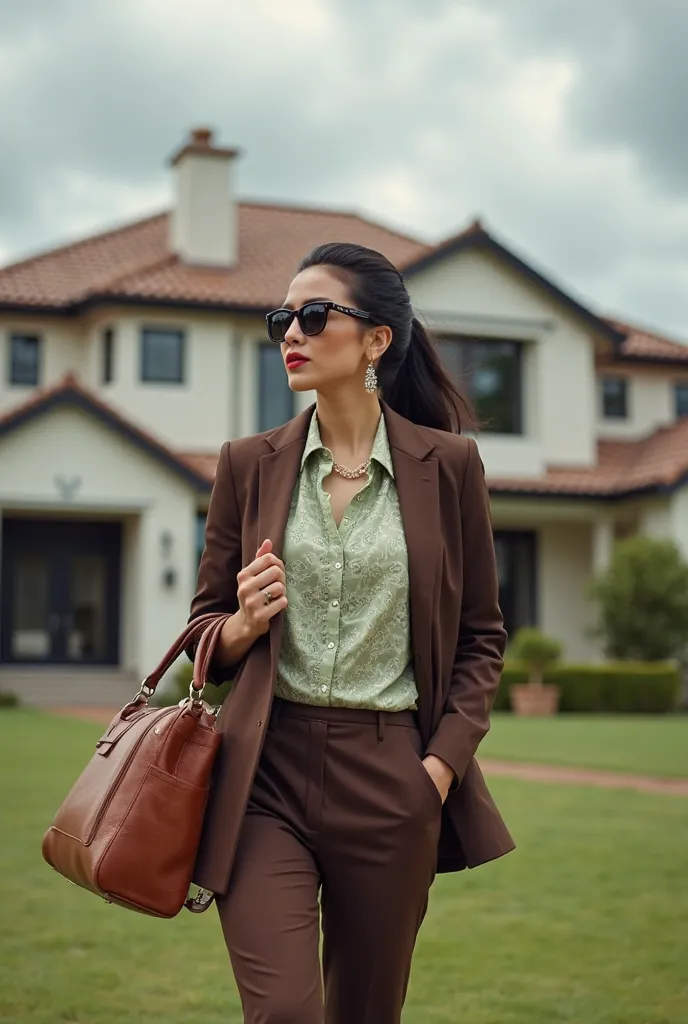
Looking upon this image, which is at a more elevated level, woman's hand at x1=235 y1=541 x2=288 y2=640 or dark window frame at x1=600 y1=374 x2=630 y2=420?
dark window frame at x1=600 y1=374 x2=630 y2=420

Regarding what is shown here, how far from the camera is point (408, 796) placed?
347cm

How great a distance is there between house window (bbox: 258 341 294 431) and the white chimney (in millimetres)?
2367

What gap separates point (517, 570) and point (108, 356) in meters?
9.33

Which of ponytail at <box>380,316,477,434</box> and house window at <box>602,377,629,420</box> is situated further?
house window at <box>602,377,629,420</box>

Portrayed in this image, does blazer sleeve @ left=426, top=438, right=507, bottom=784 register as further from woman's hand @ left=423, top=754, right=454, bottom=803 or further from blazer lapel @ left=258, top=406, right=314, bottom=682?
blazer lapel @ left=258, top=406, right=314, bottom=682

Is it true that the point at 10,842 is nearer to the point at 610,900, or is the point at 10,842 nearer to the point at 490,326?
the point at 610,900

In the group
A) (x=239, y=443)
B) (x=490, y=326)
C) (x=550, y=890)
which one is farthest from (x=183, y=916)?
(x=490, y=326)

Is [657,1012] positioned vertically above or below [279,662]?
below

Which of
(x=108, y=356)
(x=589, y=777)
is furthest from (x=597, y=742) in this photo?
(x=108, y=356)

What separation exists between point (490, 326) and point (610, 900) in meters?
Result: 22.4

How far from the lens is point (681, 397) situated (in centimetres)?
3359

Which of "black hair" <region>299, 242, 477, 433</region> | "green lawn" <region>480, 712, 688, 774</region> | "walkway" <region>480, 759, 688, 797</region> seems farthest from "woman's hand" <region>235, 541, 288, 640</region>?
"green lawn" <region>480, 712, 688, 774</region>

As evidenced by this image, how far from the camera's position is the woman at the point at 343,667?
341 cm

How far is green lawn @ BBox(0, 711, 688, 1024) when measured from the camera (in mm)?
5930
